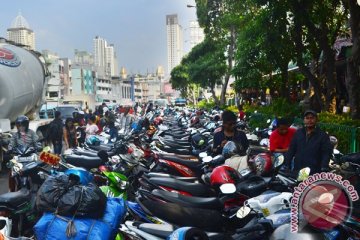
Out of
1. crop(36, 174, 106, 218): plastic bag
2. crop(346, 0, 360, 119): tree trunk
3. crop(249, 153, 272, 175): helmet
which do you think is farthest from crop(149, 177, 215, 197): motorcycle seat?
crop(346, 0, 360, 119): tree trunk

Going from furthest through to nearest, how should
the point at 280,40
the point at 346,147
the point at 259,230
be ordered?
the point at 280,40, the point at 346,147, the point at 259,230

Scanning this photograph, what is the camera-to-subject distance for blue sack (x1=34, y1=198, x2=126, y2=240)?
4.07m

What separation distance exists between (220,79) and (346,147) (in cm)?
2776

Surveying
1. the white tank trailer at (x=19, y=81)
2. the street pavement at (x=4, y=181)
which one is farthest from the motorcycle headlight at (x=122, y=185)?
the white tank trailer at (x=19, y=81)

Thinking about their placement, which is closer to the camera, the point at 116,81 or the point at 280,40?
the point at 280,40

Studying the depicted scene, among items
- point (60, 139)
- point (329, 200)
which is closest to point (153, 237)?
point (329, 200)

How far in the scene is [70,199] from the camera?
165 inches

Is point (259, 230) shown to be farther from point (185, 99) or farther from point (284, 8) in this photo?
point (185, 99)

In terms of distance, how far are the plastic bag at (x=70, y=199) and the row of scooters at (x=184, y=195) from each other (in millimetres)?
311

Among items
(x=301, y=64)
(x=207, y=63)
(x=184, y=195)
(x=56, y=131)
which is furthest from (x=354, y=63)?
(x=207, y=63)

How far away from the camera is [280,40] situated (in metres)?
12.9

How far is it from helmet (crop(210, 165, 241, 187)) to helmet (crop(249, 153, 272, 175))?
0.29 metres

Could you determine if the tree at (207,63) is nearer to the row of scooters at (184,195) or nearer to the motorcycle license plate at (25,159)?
the row of scooters at (184,195)

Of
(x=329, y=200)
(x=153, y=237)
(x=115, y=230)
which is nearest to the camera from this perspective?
(x=329, y=200)
